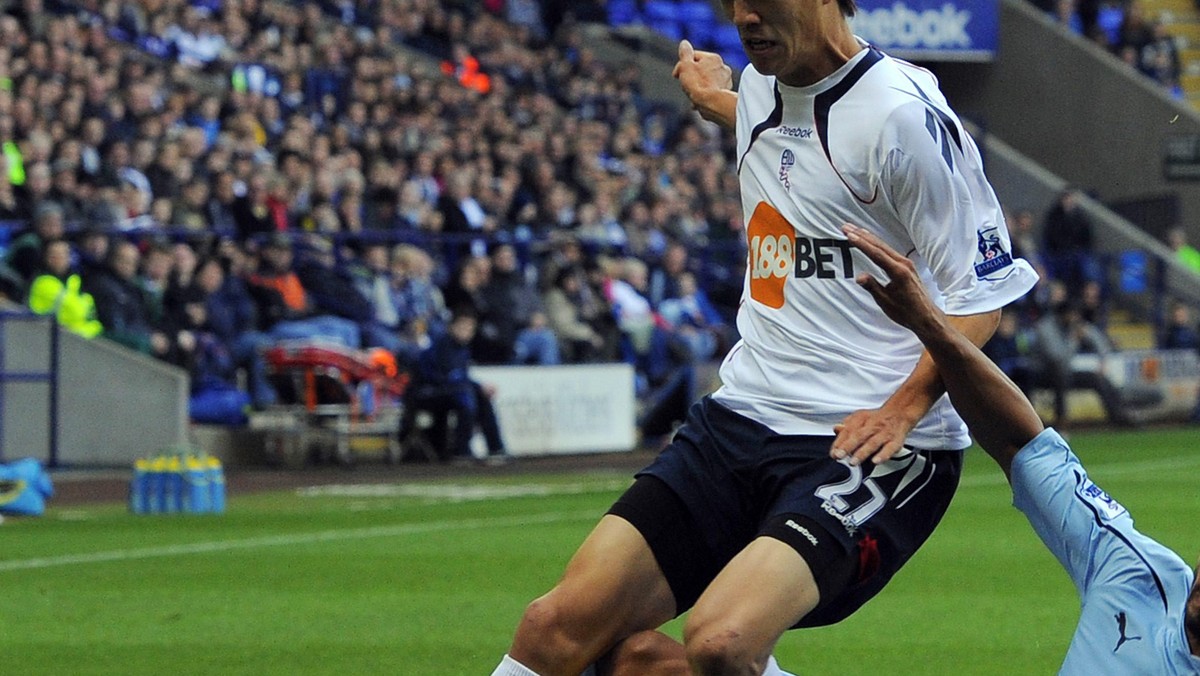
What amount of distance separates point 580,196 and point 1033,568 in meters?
14.9

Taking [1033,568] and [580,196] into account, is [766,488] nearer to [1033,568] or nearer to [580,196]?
[1033,568]

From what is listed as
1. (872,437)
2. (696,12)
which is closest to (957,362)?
(872,437)

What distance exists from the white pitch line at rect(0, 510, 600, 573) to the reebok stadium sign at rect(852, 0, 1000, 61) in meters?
12.9

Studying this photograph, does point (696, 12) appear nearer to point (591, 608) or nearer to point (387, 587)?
point (387, 587)

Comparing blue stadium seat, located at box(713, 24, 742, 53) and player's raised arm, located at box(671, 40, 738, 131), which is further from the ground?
blue stadium seat, located at box(713, 24, 742, 53)

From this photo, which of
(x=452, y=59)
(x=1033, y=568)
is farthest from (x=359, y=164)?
→ (x=1033, y=568)

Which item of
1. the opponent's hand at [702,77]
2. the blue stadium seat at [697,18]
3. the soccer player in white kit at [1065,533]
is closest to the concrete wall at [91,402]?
the opponent's hand at [702,77]

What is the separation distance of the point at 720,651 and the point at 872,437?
2.14 feet

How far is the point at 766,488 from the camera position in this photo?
17.6ft

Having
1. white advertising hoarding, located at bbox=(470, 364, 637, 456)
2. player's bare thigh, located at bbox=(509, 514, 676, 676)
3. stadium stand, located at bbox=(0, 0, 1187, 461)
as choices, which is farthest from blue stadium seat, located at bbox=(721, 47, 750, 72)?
player's bare thigh, located at bbox=(509, 514, 676, 676)

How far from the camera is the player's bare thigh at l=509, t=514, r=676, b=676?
5.24m

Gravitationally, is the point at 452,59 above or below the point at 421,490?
above

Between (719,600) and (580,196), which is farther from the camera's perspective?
(580,196)

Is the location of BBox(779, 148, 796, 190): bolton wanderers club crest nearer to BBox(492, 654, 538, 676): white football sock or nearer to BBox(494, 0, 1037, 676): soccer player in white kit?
BBox(494, 0, 1037, 676): soccer player in white kit
